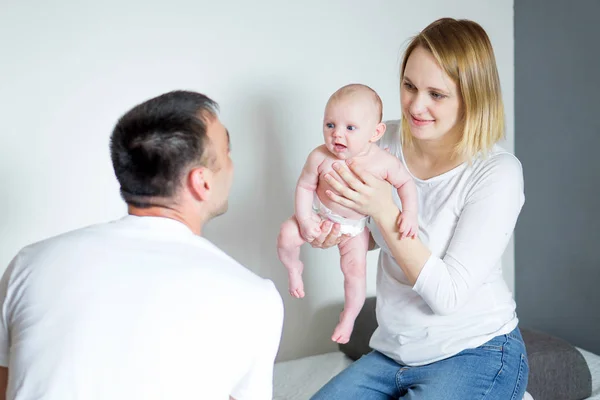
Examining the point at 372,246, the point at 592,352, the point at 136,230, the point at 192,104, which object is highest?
the point at 192,104

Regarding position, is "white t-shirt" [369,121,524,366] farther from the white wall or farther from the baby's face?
the white wall

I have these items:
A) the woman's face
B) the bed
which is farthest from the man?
the bed

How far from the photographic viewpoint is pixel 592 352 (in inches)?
102

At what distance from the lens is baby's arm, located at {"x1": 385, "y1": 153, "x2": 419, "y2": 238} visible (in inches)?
62.4

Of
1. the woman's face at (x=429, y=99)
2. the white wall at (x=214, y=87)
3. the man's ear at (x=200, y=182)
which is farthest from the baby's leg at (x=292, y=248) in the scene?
the white wall at (x=214, y=87)

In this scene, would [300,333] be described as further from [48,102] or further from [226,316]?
[226,316]

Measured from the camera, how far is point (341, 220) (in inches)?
65.7

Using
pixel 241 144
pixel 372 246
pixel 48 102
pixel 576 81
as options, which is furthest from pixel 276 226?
pixel 576 81

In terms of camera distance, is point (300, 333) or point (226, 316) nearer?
Answer: point (226, 316)

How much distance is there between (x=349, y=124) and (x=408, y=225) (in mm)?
276

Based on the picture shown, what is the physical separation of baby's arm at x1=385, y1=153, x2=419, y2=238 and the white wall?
0.85m

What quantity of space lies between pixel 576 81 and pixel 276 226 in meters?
1.28

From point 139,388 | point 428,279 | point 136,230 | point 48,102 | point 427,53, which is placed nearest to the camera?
point 139,388

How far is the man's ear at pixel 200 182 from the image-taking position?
115cm
